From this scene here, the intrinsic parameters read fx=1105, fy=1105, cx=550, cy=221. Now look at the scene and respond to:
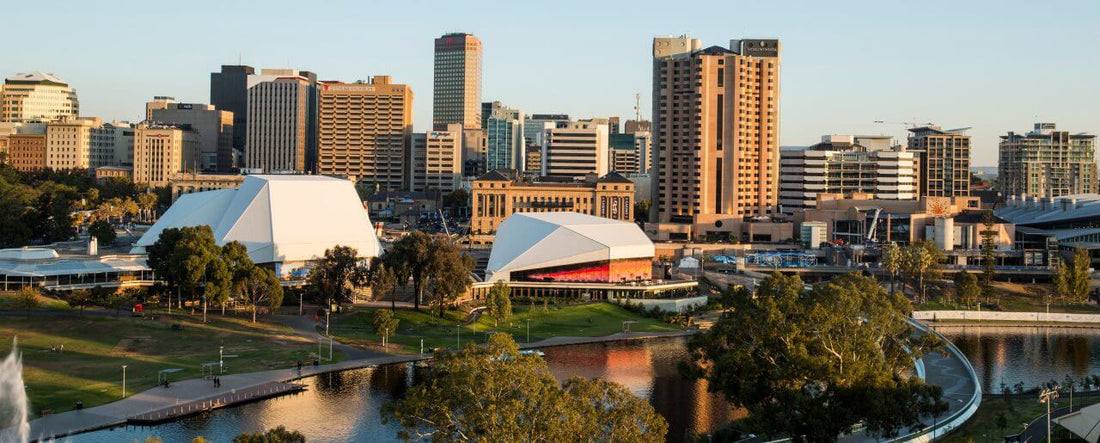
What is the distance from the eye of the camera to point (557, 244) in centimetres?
10588

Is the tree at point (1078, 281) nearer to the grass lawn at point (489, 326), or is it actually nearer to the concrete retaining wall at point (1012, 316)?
the concrete retaining wall at point (1012, 316)

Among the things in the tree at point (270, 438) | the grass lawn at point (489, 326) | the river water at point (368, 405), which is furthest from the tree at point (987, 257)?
the tree at point (270, 438)

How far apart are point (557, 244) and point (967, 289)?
39111 mm

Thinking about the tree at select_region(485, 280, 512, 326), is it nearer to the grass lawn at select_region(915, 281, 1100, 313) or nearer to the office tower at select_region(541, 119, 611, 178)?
the grass lawn at select_region(915, 281, 1100, 313)

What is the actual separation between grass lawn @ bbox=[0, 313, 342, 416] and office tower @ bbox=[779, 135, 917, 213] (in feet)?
349

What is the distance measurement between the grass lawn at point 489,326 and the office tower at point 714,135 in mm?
57381

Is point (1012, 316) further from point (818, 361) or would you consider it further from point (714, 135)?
point (818, 361)

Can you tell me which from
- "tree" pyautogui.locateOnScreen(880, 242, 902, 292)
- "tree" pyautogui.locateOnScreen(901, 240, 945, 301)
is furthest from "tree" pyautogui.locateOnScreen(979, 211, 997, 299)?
"tree" pyautogui.locateOnScreen(880, 242, 902, 292)

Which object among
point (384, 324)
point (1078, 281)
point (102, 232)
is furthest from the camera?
point (102, 232)

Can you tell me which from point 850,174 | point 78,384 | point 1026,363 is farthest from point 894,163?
point 78,384

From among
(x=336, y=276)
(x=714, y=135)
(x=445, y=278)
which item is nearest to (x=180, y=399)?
(x=336, y=276)

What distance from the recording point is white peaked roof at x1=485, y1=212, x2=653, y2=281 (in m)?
105

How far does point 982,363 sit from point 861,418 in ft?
123

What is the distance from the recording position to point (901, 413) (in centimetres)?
4544
